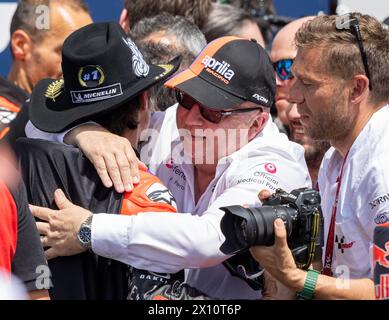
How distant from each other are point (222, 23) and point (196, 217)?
2.00 metres

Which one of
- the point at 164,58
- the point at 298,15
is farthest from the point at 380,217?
the point at 298,15

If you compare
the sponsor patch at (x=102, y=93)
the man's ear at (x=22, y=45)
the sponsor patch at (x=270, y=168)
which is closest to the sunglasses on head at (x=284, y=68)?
the man's ear at (x=22, y=45)

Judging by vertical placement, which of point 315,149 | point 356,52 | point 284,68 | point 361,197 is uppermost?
point 356,52

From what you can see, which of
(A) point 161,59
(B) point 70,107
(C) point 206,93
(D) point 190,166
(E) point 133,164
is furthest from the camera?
(A) point 161,59

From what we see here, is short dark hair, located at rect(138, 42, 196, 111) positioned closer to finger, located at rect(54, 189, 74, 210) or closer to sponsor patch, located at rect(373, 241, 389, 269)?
finger, located at rect(54, 189, 74, 210)

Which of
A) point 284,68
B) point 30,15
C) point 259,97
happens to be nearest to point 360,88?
point 259,97

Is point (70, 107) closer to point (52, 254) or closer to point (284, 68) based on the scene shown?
point (52, 254)

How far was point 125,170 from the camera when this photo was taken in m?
2.27

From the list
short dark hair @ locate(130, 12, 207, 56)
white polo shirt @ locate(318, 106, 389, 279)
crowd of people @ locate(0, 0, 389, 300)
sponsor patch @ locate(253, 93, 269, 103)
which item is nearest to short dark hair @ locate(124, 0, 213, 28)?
short dark hair @ locate(130, 12, 207, 56)

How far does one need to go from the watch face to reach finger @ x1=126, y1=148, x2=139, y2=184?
0.19 meters

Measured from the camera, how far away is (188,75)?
270cm

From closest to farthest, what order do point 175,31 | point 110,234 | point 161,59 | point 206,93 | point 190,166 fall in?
point 110,234 < point 206,93 < point 190,166 < point 161,59 < point 175,31

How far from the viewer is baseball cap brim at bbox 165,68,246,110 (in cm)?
260
